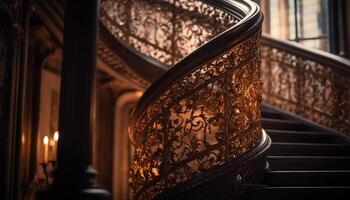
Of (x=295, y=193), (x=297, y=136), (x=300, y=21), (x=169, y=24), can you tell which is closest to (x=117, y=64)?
(x=169, y=24)

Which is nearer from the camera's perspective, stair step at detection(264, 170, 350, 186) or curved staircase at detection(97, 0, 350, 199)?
curved staircase at detection(97, 0, 350, 199)

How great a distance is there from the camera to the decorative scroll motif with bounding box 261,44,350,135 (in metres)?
5.77

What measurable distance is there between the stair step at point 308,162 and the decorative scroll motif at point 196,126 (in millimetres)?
428

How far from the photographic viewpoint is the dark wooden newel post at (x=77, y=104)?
2.58 metres

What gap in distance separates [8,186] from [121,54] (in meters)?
1.94

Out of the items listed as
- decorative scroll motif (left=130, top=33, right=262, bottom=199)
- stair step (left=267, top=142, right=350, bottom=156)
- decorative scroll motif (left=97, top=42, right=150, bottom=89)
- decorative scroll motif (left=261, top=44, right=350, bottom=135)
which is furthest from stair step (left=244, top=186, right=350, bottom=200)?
decorative scroll motif (left=97, top=42, right=150, bottom=89)

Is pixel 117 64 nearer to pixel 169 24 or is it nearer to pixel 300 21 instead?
pixel 169 24

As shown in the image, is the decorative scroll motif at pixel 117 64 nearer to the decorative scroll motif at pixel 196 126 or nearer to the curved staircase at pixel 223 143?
the curved staircase at pixel 223 143

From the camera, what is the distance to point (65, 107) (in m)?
2.74

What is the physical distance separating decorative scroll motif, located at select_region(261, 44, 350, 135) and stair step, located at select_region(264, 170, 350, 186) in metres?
1.65

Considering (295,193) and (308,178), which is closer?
(295,193)

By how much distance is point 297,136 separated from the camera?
200 inches

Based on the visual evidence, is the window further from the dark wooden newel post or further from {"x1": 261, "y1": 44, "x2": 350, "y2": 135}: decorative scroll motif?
the dark wooden newel post

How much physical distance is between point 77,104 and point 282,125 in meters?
3.29
